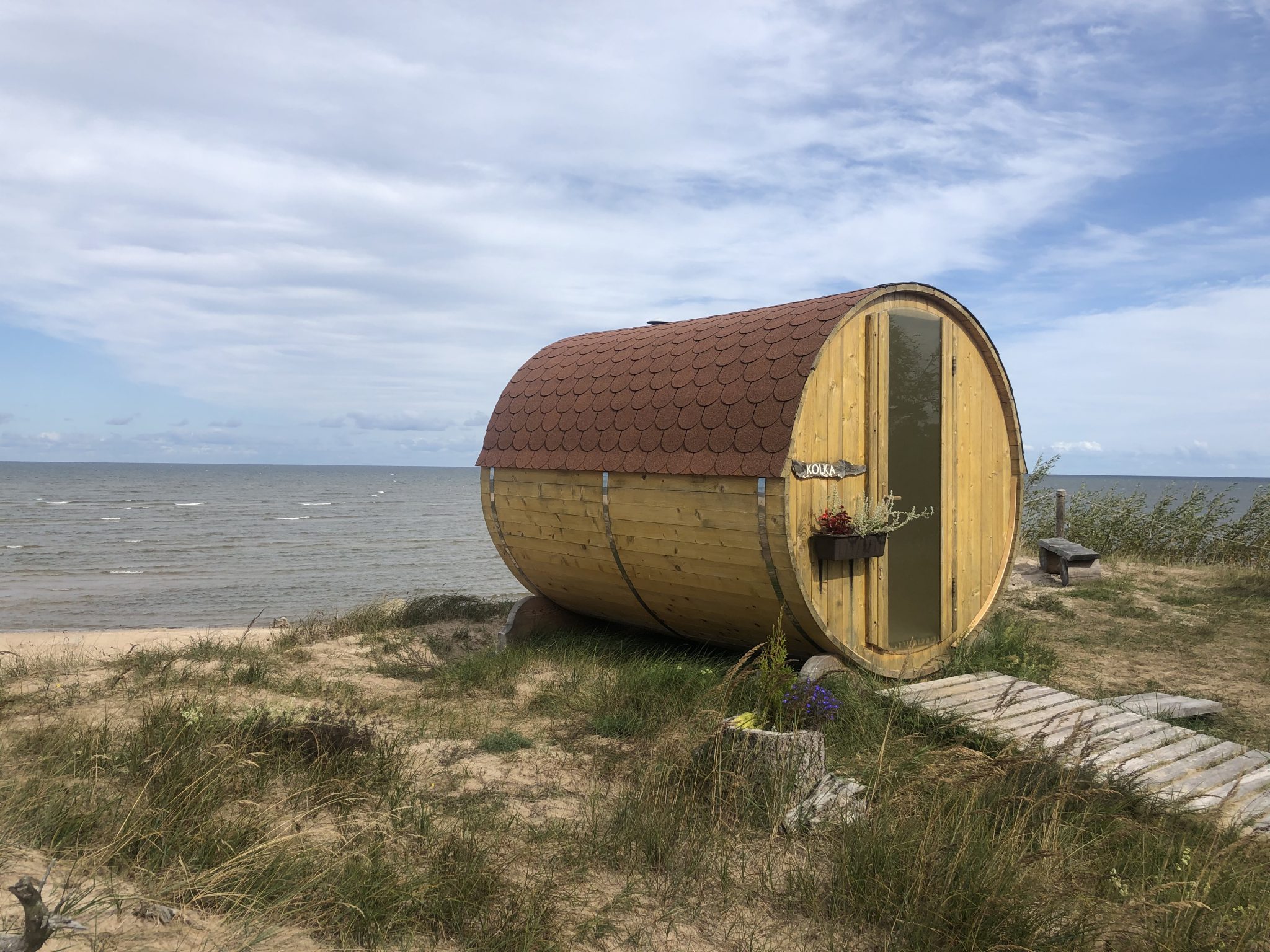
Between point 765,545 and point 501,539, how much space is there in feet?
12.3

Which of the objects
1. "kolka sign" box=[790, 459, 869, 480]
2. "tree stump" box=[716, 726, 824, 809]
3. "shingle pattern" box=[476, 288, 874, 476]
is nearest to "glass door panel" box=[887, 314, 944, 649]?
"kolka sign" box=[790, 459, 869, 480]

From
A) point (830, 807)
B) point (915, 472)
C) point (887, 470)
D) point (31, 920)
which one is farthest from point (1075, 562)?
point (31, 920)

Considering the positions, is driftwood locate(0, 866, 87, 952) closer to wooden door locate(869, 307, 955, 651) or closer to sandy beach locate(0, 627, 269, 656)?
wooden door locate(869, 307, 955, 651)

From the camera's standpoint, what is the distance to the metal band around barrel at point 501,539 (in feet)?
30.1

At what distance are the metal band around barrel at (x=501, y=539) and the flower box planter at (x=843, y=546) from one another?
3704 mm

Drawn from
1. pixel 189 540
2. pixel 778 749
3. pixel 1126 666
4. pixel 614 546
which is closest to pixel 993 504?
pixel 1126 666

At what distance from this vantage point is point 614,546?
7.75 metres

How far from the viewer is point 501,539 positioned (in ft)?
30.4

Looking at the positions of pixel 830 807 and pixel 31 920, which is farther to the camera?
pixel 830 807

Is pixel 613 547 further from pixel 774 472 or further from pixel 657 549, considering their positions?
pixel 774 472

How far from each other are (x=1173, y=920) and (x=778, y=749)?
1901 mm

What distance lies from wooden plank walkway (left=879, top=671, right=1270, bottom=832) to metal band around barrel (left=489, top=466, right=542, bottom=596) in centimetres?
416

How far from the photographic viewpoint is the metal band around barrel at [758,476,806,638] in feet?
20.9

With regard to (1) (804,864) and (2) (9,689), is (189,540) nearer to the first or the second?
(2) (9,689)
